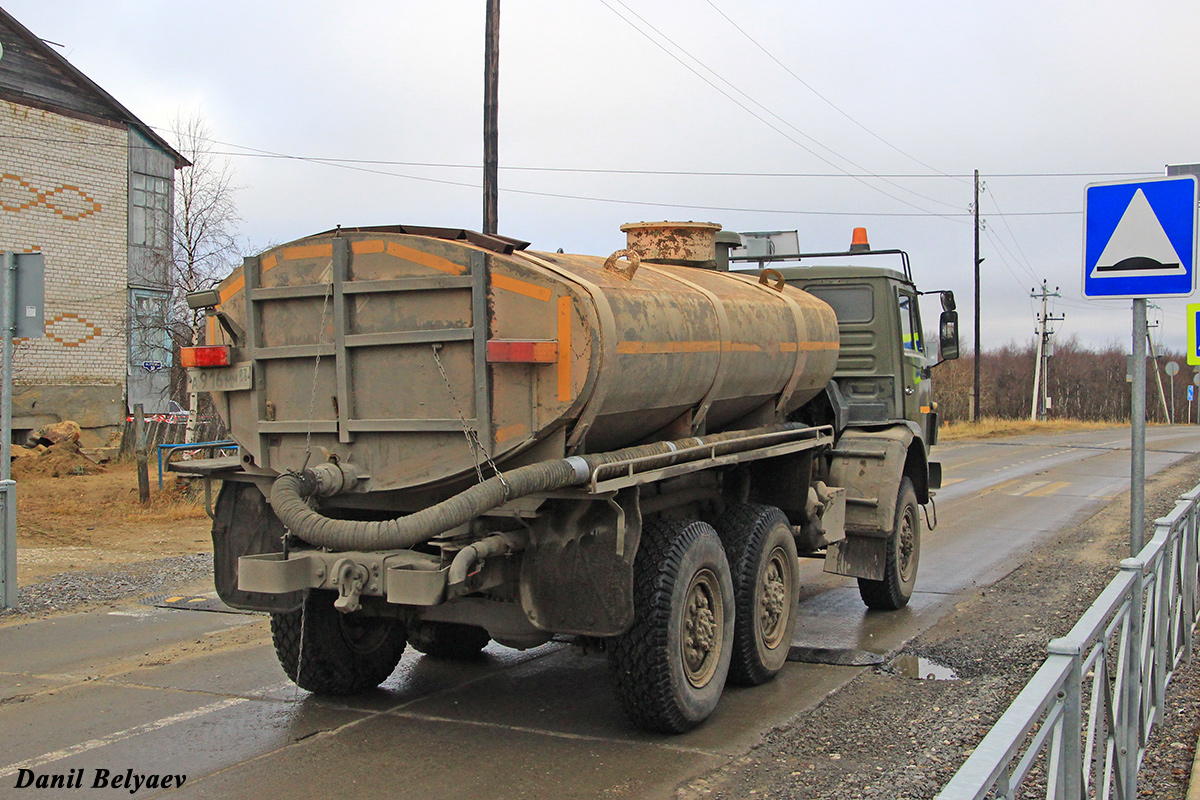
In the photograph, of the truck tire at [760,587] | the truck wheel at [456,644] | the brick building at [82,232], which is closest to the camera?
the truck tire at [760,587]

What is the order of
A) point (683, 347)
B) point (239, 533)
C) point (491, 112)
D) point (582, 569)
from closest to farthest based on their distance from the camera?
point (582, 569) < point (683, 347) < point (239, 533) < point (491, 112)

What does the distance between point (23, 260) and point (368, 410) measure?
5.03 metres

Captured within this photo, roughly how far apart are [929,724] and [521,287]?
10.0ft

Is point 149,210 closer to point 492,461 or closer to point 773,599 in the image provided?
point 773,599

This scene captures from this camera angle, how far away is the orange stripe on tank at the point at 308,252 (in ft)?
17.7

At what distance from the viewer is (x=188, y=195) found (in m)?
22.5

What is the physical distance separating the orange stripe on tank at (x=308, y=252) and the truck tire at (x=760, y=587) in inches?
109

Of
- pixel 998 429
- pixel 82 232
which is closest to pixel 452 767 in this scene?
pixel 82 232

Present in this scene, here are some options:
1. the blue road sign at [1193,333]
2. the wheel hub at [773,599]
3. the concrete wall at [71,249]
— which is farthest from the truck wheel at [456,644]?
the concrete wall at [71,249]

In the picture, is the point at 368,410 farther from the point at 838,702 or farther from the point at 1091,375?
the point at 1091,375

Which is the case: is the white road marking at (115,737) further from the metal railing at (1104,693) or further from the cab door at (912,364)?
the cab door at (912,364)

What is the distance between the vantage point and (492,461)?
5074 mm

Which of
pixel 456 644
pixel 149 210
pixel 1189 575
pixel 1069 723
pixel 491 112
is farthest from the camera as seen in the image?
pixel 149 210

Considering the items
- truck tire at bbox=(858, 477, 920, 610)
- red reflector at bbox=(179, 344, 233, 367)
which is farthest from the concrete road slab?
truck tire at bbox=(858, 477, 920, 610)
